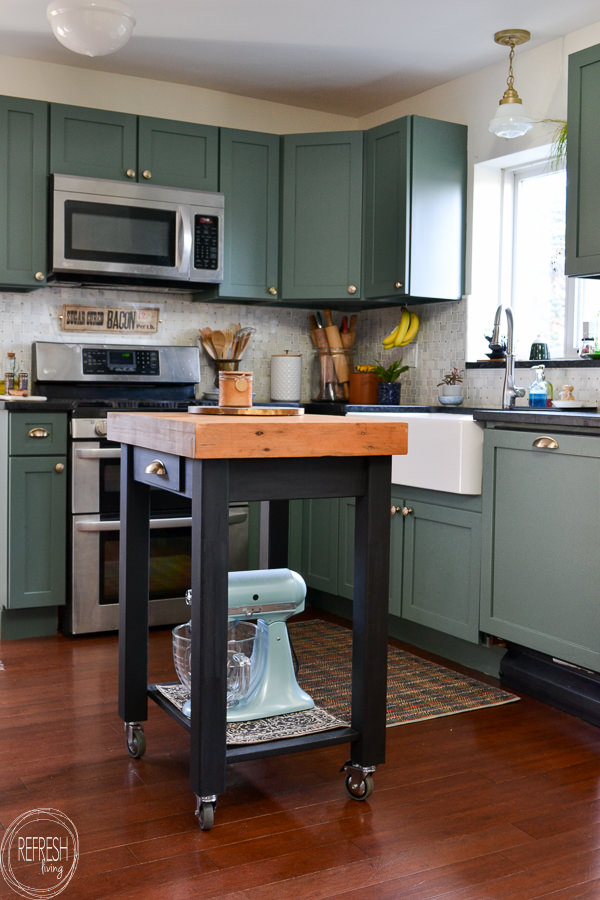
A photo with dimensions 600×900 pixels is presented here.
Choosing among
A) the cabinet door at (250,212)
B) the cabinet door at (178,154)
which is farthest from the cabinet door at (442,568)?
the cabinet door at (178,154)

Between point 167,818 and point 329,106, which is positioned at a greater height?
point 329,106

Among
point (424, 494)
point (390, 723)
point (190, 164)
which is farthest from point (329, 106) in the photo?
point (390, 723)

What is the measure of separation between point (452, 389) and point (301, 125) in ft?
5.54

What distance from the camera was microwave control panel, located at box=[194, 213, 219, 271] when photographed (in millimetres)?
4125

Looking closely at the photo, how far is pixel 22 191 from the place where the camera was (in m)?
3.82

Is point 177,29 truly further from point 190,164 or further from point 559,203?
point 559,203

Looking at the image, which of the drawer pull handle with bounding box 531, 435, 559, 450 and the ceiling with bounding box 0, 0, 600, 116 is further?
the ceiling with bounding box 0, 0, 600, 116

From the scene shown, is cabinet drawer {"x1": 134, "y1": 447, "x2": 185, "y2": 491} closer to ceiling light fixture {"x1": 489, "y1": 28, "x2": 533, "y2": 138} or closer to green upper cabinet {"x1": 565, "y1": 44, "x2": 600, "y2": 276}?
green upper cabinet {"x1": 565, "y1": 44, "x2": 600, "y2": 276}

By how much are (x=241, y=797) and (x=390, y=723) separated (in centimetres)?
69

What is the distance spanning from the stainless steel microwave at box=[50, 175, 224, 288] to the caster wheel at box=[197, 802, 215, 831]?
253 cm

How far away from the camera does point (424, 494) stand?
342 cm

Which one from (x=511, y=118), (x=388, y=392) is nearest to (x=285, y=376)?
Result: (x=388, y=392)

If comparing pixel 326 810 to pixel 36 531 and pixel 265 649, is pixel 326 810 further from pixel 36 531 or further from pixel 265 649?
pixel 36 531

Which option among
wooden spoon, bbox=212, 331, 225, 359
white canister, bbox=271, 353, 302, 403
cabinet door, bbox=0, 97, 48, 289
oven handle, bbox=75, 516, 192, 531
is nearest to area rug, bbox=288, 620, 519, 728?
oven handle, bbox=75, 516, 192, 531
